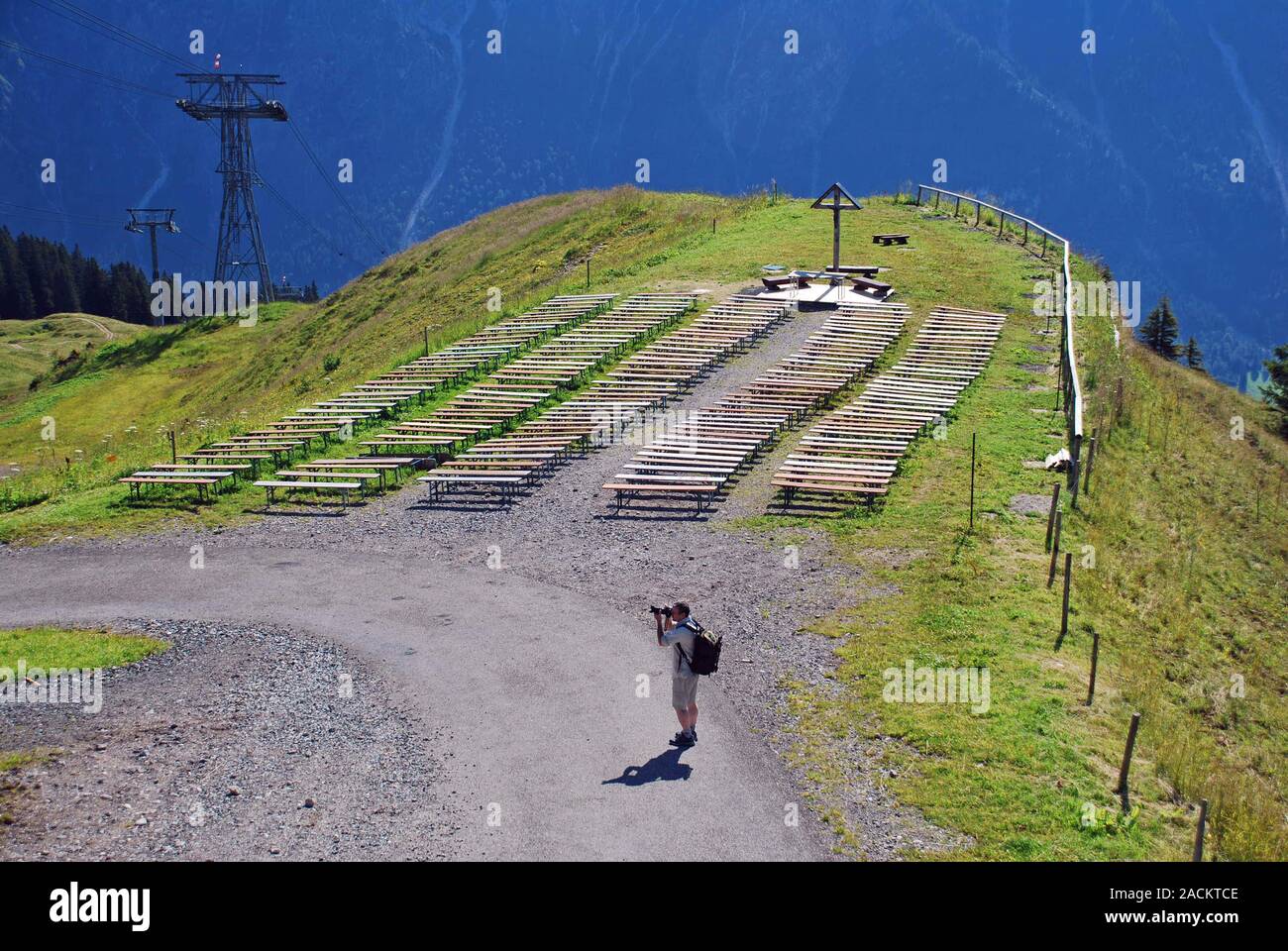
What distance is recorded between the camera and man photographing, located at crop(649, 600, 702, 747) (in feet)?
46.3

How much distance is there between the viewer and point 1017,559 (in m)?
20.7

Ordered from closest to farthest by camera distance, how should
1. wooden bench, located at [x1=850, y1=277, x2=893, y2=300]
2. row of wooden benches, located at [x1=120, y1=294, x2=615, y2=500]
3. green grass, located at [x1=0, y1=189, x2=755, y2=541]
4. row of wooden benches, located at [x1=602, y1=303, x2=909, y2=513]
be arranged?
row of wooden benches, located at [x1=602, y1=303, x2=909, y2=513] → row of wooden benches, located at [x1=120, y1=294, x2=615, y2=500] → wooden bench, located at [x1=850, y1=277, x2=893, y2=300] → green grass, located at [x1=0, y1=189, x2=755, y2=541]

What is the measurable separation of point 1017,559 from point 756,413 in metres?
11.2

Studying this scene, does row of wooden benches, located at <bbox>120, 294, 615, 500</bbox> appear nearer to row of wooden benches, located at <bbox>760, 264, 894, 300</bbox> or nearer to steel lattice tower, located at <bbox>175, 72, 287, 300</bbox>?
row of wooden benches, located at <bbox>760, 264, 894, 300</bbox>

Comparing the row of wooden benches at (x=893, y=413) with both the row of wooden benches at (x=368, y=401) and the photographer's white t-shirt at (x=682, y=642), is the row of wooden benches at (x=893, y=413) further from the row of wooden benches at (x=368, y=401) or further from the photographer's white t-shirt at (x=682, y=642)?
the row of wooden benches at (x=368, y=401)

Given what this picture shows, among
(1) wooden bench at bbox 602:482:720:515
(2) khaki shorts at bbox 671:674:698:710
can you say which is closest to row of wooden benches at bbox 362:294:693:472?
(1) wooden bench at bbox 602:482:720:515

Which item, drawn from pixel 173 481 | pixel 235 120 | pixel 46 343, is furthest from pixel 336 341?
pixel 46 343

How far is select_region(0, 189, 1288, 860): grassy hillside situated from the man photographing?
4.99ft

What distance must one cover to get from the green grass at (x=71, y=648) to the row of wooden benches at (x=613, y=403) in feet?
28.7

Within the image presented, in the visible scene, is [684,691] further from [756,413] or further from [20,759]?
[756,413]

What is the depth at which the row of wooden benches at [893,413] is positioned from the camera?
25.0m

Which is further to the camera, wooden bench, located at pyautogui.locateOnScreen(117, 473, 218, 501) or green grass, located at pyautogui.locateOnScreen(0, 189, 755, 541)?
green grass, located at pyautogui.locateOnScreen(0, 189, 755, 541)

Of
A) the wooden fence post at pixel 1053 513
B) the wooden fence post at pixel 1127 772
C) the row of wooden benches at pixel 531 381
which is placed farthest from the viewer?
the row of wooden benches at pixel 531 381

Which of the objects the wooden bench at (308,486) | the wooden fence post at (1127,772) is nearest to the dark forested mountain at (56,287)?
the wooden bench at (308,486)
